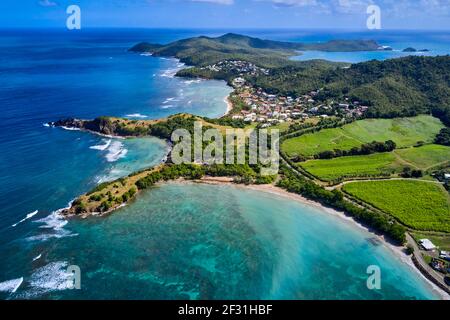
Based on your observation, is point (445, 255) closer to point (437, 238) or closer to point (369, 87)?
point (437, 238)

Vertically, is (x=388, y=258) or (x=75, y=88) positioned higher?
(x=75, y=88)

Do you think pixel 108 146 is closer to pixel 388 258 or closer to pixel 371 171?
pixel 371 171

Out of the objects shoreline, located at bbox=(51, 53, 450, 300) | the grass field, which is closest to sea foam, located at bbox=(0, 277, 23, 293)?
shoreline, located at bbox=(51, 53, 450, 300)

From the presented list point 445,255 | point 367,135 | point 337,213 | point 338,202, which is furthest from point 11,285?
point 367,135

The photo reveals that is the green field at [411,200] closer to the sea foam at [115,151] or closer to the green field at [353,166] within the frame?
the green field at [353,166]

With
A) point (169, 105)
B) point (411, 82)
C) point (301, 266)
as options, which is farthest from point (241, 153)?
point (411, 82)
